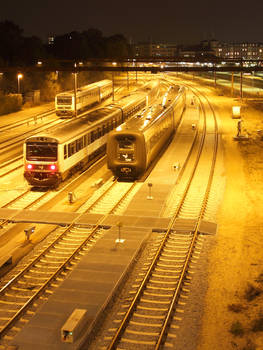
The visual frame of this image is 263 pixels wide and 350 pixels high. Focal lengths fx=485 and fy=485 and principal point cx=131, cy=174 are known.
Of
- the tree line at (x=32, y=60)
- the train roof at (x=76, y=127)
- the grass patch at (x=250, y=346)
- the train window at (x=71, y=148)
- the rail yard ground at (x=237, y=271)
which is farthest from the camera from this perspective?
the tree line at (x=32, y=60)

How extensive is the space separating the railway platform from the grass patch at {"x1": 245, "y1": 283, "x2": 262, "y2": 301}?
3.21 m

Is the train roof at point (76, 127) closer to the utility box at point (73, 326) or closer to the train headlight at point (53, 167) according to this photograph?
the train headlight at point (53, 167)

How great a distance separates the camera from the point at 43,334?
994 centimetres

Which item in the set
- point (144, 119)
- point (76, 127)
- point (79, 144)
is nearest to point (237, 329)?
point (79, 144)

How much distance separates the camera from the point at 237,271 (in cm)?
1354

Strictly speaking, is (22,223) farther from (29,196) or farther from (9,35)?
(9,35)

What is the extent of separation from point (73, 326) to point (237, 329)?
3.52m

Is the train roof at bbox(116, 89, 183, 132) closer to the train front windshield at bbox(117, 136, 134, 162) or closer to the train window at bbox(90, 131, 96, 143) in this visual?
the train front windshield at bbox(117, 136, 134, 162)

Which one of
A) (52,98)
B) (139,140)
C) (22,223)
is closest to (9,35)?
(52,98)

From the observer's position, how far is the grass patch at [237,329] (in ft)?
33.7

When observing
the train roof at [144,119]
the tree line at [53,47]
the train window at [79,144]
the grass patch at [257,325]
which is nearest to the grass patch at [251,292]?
the grass patch at [257,325]

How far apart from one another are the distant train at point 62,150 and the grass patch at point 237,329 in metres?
12.7

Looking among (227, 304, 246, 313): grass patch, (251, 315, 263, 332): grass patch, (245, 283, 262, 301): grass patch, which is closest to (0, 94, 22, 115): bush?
(245, 283, 262, 301): grass patch

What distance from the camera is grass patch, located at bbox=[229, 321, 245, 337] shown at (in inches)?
404
